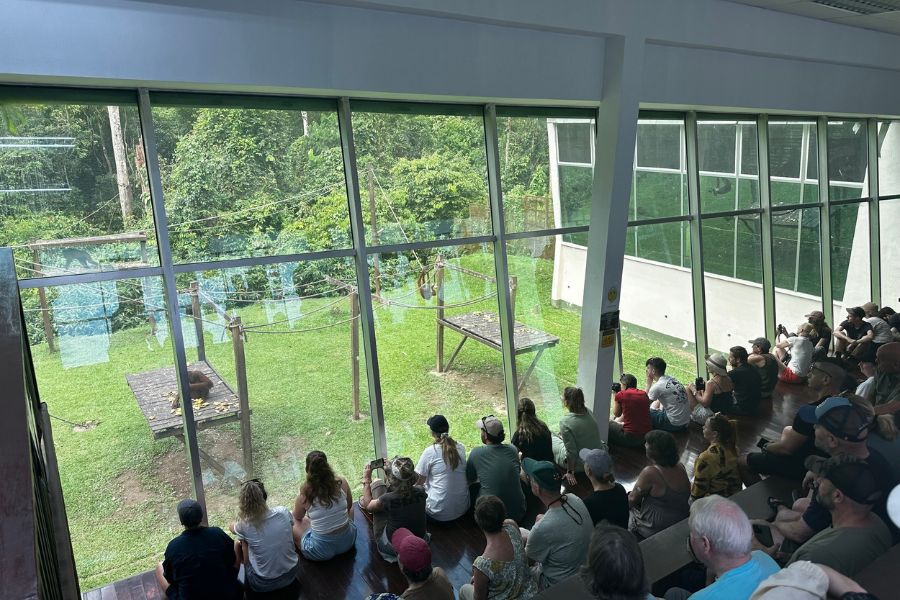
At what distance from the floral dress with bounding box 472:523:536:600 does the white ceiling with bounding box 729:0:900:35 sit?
19.2 feet

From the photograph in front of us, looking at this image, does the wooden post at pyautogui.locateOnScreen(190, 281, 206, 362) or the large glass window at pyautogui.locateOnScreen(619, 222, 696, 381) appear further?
the large glass window at pyautogui.locateOnScreen(619, 222, 696, 381)

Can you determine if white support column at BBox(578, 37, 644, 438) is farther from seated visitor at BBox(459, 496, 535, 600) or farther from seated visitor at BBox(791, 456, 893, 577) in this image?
seated visitor at BBox(791, 456, 893, 577)

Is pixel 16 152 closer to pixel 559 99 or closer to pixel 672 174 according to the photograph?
pixel 559 99

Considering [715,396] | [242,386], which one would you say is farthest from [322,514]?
[715,396]

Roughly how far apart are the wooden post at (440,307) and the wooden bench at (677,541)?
282cm

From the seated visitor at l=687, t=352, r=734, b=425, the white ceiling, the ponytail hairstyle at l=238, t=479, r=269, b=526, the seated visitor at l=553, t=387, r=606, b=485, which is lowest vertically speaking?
the seated visitor at l=687, t=352, r=734, b=425

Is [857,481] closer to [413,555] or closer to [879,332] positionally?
[413,555]

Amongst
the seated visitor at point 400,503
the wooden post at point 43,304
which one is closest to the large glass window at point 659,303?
the seated visitor at point 400,503

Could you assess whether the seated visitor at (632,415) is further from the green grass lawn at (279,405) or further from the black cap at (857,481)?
the black cap at (857,481)

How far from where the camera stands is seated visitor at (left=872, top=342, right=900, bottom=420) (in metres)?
5.23

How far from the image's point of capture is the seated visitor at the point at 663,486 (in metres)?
4.01

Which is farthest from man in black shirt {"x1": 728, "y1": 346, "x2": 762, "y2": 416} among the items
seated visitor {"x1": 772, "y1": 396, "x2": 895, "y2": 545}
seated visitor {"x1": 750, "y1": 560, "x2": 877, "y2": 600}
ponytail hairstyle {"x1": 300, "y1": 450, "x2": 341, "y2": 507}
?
seated visitor {"x1": 750, "y1": 560, "x2": 877, "y2": 600}

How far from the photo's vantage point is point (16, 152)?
406 centimetres

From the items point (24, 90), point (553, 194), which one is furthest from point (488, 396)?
point (24, 90)
